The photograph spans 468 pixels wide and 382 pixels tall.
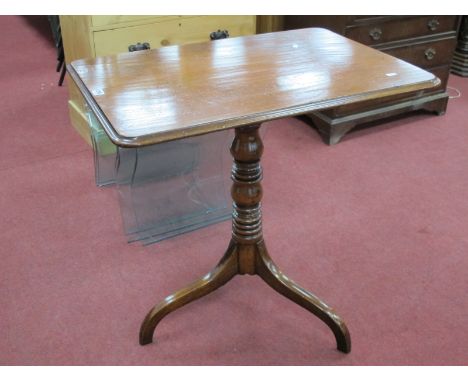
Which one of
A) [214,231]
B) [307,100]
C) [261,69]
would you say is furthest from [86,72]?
[214,231]

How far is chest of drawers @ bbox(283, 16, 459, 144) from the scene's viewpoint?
2.61 metres

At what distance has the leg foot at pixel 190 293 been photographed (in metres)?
1.58

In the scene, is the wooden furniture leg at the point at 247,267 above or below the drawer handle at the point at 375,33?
below

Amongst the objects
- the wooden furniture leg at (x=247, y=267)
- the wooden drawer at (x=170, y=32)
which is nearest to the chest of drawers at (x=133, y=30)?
the wooden drawer at (x=170, y=32)

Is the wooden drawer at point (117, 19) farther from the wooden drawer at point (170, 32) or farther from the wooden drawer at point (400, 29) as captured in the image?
the wooden drawer at point (400, 29)

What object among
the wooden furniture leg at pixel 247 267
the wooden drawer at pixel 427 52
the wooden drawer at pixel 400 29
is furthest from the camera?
the wooden drawer at pixel 427 52

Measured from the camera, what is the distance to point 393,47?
2.73m

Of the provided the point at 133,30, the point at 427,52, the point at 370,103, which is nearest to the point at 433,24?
the point at 427,52

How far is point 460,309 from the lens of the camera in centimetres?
172

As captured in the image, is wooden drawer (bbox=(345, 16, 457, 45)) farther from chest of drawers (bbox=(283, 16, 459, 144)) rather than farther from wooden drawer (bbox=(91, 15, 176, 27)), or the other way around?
wooden drawer (bbox=(91, 15, 176, 27))

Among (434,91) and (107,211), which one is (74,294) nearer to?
(107,211)

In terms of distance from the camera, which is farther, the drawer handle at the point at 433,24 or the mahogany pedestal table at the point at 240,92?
the drawer handle at the point at 433,24

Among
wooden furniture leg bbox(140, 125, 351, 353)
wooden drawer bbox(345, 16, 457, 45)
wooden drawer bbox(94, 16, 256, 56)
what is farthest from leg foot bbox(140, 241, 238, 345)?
wooden drawer bbox(345, 16, 457, 45)

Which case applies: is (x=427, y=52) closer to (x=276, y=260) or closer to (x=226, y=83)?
(x=276, y=260)
